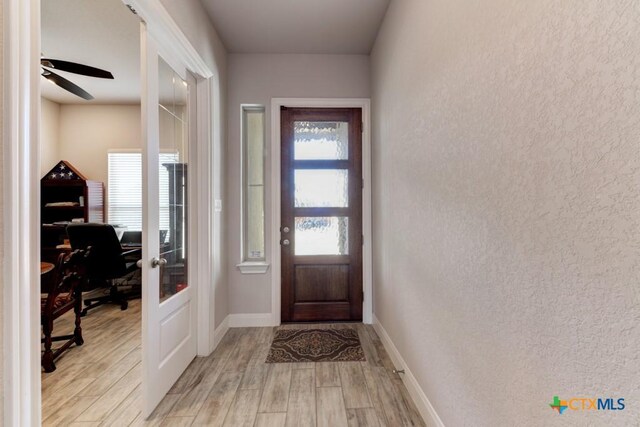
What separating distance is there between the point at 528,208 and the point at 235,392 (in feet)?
6.52

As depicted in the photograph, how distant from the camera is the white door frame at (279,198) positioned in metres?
3.01

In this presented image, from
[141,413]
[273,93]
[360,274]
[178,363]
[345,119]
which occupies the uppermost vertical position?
[273,93]

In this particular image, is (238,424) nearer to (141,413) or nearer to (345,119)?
(141,413)

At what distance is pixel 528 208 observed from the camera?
2.85ft

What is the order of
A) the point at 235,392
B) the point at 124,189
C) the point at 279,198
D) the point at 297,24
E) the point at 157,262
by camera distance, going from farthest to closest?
the point at 124,189 < the point at 279,198 < the point at 297,24 < the point at 235,392 < the point at 157,262

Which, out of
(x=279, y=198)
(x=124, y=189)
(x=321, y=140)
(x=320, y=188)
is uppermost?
(x=321, y=140)

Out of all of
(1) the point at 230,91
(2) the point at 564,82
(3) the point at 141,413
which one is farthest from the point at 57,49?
(2) the point at 564,82

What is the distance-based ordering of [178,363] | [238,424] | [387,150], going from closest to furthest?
[238,424]
[178,363]
[387,150]

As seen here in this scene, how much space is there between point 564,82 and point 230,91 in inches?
114

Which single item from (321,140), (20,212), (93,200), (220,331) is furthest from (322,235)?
(93,200)

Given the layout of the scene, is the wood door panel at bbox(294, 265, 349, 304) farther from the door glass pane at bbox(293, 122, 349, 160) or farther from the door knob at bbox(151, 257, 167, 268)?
the door knob at bbox(151, 257, 167, 268)

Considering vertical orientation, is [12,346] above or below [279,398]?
above

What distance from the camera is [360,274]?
3.08 m

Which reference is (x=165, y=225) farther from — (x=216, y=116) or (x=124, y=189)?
(x=124, y=189)
